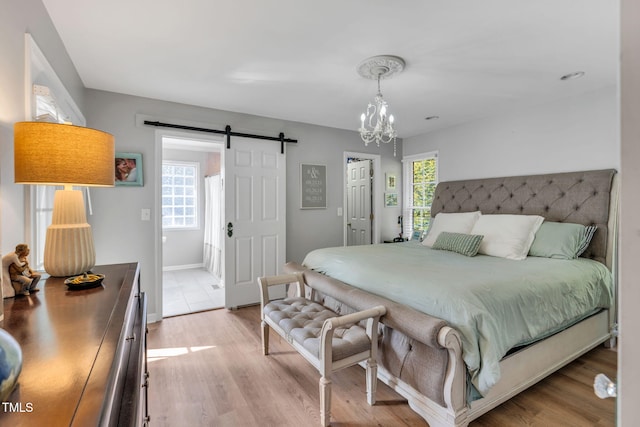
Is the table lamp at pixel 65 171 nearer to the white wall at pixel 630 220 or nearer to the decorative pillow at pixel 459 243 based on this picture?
the white wall at pixel 630 220

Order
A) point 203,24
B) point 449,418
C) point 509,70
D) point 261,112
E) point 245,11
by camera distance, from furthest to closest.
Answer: point 261,112
point 509,70
point 203,24
point 245,11
point 449,418

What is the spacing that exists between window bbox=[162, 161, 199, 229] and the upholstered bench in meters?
4.15

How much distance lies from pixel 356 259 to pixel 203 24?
1951mm

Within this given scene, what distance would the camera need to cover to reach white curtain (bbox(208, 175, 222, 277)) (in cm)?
489

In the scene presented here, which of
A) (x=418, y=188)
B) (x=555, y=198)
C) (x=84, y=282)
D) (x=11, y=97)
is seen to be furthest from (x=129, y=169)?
(x=555, y=198)

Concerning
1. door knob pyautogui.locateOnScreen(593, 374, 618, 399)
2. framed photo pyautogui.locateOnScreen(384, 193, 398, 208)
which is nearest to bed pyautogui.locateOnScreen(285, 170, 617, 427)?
door knob pyautogui.locateOnScreen(593, 374, 618, 399)

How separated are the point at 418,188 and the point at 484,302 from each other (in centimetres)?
329

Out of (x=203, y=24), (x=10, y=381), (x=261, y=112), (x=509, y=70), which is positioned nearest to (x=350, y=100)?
(x=261, y=112)

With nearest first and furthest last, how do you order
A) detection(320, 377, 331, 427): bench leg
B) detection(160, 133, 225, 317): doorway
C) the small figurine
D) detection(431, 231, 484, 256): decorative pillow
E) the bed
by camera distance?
the small figurine → the bed → detection(320, 377, 331, 427): bench leg → detection(431, 231, 484, 256): decorative pillow → detection(160, 133, 225, 317): doorway

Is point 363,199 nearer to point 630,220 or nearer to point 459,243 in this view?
point 459,243

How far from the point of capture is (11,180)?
4.19ft

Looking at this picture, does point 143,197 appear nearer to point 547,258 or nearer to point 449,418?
point 449,418

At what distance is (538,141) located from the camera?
322 centimetres

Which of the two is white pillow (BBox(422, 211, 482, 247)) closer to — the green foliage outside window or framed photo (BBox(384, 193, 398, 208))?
the green foliage outside window
